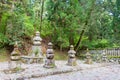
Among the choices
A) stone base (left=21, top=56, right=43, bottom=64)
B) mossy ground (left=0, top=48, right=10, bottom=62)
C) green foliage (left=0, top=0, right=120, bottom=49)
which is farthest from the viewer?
green foliage (left=0, top=0, right=120, bottom=49)

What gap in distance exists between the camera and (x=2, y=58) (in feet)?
37.9

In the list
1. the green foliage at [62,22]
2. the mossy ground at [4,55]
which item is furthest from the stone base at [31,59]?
the green foliage at [62,22]

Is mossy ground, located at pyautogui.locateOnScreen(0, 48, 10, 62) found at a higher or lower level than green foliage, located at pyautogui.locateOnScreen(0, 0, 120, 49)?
lower

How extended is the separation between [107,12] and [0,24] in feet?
28.6

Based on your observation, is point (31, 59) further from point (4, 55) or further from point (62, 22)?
point (62, 22)

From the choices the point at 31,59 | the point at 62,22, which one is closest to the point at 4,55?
the point at 31,59

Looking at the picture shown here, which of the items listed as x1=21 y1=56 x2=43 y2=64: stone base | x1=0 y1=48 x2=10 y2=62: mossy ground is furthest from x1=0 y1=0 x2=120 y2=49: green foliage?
x1=21 y1=56 x2=43 y2=64: stone base

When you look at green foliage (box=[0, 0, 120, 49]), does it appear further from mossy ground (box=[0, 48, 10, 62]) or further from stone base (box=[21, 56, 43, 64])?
stone base (box=[21, 56, 43, 64])

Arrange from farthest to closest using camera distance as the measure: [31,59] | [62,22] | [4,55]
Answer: [62,22], [4,55], [31,59]

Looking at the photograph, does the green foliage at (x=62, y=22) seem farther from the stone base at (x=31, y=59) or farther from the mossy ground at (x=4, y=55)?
the stone base at (x=31, y=59)

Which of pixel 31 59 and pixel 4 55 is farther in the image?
pixel 4 55

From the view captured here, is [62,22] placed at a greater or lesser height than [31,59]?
greater

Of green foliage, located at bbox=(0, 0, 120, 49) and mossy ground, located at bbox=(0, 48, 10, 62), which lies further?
green foliage, located at bbox=(0, 0, 120, 49)

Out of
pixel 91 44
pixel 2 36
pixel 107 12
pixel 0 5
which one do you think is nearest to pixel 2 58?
pixel 2 36
